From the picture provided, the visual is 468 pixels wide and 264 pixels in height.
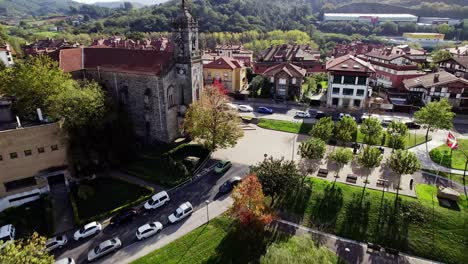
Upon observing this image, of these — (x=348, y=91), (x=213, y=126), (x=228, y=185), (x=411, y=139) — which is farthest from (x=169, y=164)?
(x=348, y=91)

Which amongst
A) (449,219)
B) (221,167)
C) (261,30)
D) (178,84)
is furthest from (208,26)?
(449,219)

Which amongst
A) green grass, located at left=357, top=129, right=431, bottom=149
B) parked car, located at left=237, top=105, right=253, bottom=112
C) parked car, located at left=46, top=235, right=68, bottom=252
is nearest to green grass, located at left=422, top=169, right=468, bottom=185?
green grass, located at left=357, top=129, right=431, bottom=149

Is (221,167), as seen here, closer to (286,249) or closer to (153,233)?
(153,233)

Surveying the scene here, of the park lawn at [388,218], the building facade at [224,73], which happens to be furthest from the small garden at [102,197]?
the building facade at [224,73]

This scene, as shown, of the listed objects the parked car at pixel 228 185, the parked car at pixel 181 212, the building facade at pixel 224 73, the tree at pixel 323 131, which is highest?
the building facade at pixel 224 73

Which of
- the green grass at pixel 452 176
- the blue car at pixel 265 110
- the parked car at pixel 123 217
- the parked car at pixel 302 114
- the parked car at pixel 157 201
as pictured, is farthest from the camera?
the blue car at pixel 265 110

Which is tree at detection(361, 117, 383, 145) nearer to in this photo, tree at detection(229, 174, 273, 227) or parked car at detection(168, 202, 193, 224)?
tree at detection(229, 174, 273, 227)

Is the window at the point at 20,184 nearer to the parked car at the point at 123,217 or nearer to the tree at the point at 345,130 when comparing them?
the parked car at the point at 123,217
